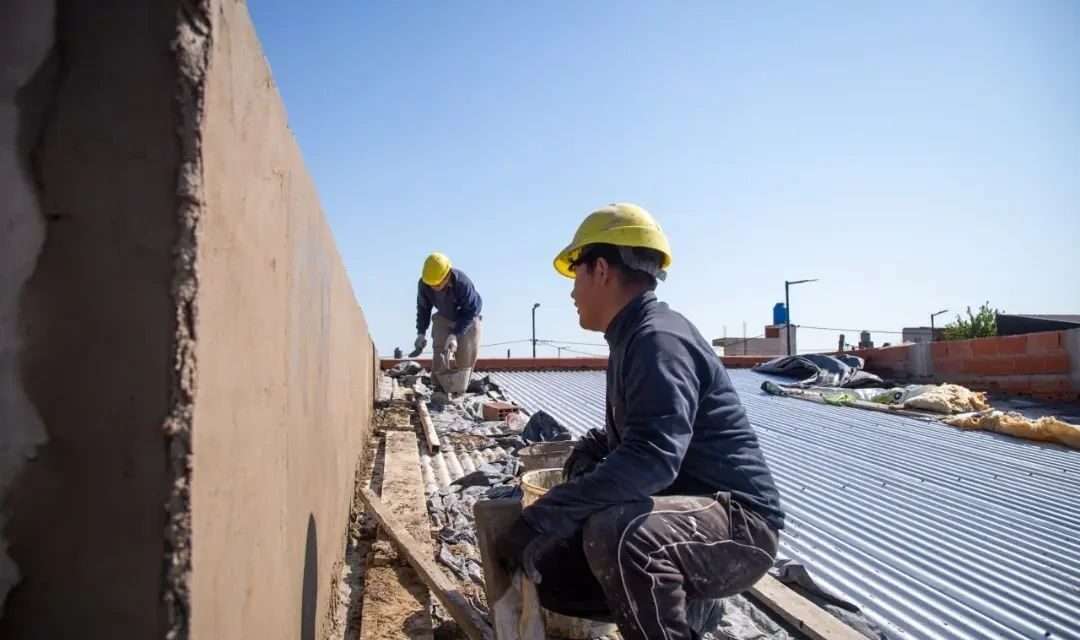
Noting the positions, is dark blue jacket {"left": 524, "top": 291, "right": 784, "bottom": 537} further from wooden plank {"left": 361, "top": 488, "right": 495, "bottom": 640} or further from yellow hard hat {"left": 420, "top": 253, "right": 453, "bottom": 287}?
yellow hard hat {"left": 420, "top": 253, "right": 453, "bottom": 287}

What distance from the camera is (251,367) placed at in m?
1.30

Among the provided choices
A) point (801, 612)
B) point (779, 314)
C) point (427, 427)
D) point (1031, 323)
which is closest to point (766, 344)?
point (779, 314)

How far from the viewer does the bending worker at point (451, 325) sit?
27.8ft

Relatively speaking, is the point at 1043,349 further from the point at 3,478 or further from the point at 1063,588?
the point at 3,478

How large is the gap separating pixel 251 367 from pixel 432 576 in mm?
1748

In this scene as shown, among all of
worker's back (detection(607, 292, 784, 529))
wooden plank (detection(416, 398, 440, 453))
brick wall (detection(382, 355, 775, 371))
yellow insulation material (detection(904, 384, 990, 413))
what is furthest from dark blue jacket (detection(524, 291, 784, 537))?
brick wall (detection(382, 355, 775, 371))

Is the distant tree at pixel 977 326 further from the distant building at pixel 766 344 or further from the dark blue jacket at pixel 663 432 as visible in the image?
the dark blue jacket at pixel 663 432

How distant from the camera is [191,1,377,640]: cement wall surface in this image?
1.01m

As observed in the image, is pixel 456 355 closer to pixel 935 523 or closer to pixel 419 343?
pixel 419 343

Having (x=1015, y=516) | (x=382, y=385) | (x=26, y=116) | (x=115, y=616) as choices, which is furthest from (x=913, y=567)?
(x=382, y=385)

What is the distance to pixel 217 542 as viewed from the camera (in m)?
1.06

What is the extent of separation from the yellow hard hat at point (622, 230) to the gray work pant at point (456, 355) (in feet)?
20.9

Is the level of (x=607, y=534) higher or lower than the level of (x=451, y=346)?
lower

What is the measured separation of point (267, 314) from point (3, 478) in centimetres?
60
